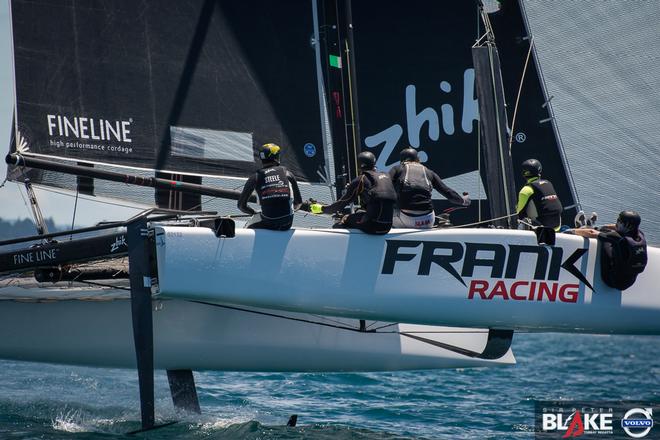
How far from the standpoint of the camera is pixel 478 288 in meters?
6.43

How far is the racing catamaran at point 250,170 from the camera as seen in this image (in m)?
6.28

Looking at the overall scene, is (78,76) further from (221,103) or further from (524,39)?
(524,39)

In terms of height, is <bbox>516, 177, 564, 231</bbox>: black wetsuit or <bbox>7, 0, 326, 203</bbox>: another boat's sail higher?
<bbox>7, 0, 326, 203</bbox>: another boat's sail

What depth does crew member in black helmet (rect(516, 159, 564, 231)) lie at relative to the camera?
23.1 ft

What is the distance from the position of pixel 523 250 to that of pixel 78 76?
418cm

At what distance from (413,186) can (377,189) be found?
0.42 metres

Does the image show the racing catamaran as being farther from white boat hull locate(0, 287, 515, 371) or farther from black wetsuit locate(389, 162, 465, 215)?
black wetsuit locate(389, 162, 465, 215)

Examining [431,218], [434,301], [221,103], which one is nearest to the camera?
[434,301]

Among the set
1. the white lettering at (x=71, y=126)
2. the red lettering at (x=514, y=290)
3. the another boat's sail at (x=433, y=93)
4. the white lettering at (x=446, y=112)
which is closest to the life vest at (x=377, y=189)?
the red lettering at (x=514, y=290)

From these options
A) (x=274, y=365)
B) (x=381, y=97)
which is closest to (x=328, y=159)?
(x=381, y=97)

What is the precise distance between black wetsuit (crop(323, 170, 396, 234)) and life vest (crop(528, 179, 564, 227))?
1313 mm

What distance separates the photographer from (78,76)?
7.91 metres

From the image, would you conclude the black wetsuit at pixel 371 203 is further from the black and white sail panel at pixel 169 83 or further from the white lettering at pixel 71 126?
the white lettering at pixel 71 126

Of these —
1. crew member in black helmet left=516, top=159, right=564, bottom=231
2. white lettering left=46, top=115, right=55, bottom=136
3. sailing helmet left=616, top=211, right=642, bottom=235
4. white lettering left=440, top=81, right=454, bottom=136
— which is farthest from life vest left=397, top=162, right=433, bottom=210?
white lettering left=46, top=115, right=55, bottom=136
